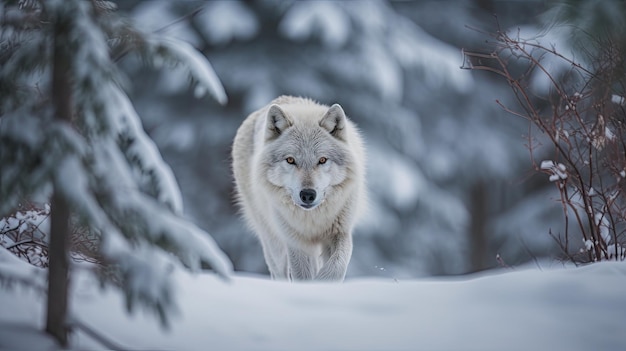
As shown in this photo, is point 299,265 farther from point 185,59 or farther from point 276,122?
point 185,59

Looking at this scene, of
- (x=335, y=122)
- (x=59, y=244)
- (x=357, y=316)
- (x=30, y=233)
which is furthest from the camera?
(x=335, y=122)

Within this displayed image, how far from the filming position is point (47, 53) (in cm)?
257

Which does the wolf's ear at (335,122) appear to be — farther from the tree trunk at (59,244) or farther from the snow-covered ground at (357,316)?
the tree trunk at (59,244)

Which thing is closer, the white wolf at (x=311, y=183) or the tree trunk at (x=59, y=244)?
the tree trunk at (x=59, y=244)

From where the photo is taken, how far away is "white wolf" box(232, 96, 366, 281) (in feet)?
16.5

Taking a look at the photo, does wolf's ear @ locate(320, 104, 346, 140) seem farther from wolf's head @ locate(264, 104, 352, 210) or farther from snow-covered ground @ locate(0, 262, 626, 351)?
snow-covered ground @ locate(0, 262, 626, 351)

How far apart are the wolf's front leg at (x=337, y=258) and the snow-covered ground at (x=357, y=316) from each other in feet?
5.73

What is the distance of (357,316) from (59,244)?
121 centimetres

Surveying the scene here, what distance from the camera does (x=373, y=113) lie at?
13.9m

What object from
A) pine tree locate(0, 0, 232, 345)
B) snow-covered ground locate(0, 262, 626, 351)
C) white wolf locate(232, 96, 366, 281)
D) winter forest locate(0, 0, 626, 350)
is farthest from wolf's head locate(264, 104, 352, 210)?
pine tree locate(0, 0, 232, 345)

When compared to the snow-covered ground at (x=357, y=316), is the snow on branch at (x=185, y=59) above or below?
above

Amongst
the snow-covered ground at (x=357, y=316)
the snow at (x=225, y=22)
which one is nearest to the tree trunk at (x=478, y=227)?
the snow at (x=225, y=22)

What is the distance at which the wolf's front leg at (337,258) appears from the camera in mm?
4961

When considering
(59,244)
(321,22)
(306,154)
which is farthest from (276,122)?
(321,22)
